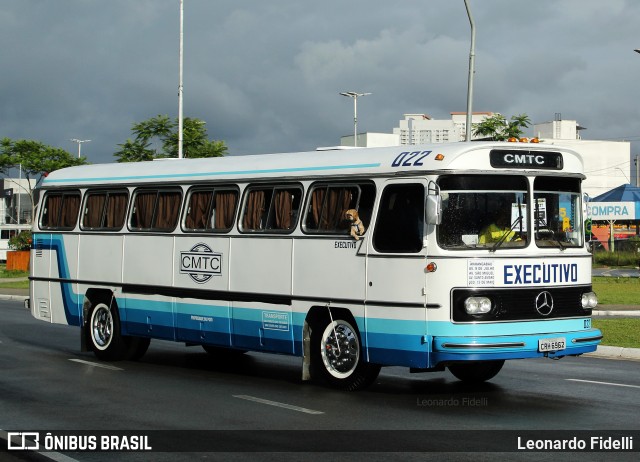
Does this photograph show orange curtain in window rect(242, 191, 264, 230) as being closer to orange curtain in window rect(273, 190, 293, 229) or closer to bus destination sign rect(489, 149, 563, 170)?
orange curtain in window rect(273, 190, 293, 229)

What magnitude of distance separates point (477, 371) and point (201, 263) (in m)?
4.22

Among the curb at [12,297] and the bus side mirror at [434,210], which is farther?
the curb at [12,297]

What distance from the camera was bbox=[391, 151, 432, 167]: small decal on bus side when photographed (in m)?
12.7

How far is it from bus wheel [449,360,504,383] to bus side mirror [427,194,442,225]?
2.89 meters

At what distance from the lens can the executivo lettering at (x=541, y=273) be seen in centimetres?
1241

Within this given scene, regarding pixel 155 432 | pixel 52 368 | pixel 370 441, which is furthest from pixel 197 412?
pixel 52 368

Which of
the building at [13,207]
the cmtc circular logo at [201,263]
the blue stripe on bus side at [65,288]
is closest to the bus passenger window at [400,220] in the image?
the cmtc circular logo at [201,263]

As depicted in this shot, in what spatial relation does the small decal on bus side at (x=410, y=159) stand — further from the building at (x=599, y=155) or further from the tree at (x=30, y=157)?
the building at (x=599, y=155)

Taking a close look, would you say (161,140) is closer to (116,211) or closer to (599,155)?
(116,211)

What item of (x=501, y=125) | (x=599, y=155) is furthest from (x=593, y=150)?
(x=501, y=125)

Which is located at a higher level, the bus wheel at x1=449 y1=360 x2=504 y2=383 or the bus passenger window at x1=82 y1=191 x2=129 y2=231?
the bus passenger window at x1=82 y1=191 x2=129 y2=231

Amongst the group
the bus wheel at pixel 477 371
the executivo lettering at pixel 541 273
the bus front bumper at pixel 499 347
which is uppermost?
the executivo lettering at pixel 541 273

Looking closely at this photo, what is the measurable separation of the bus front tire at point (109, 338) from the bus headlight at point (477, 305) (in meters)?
6.87

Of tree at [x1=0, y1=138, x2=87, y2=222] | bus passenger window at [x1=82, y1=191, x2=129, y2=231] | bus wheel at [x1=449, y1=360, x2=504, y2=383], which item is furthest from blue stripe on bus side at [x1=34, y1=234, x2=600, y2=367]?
tree at [x1=0, y1=138, x2=87, y2=222]
